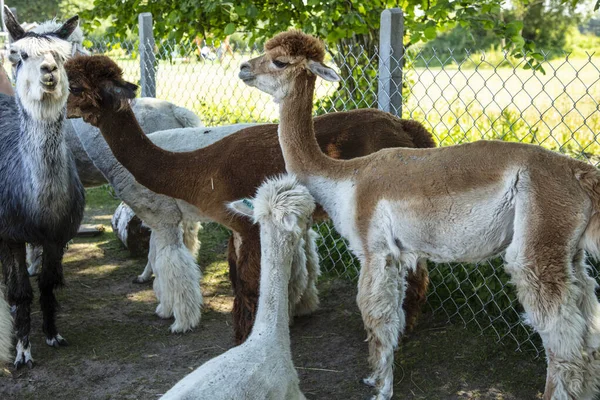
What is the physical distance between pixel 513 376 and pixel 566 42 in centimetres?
2772

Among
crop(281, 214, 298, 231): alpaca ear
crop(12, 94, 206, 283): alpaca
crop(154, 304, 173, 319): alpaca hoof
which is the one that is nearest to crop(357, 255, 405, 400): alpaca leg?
crop(281, 214, 298, 231): alpaca ear

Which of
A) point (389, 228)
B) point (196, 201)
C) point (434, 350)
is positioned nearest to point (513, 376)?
point (434, 350)

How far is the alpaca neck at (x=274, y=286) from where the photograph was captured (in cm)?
273

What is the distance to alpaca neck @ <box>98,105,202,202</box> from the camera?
4008 mm

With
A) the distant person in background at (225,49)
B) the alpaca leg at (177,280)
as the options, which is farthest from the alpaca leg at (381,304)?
the distant person in background at (225,49)

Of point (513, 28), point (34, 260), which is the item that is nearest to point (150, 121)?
point (34, 260)

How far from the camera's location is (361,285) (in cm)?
314

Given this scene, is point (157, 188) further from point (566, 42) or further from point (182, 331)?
point (566, 42)

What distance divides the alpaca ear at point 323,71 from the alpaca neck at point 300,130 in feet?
0.24

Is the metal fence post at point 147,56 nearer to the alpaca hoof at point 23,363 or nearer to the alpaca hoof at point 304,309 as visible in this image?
the alpaca hoof at point 304,309

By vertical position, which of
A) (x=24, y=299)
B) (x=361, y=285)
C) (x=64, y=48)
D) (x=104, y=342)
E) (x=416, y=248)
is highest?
(x=64, y=48)

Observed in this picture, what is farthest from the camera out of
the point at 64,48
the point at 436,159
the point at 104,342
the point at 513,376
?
the point at 104,342

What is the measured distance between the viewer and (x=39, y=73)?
11.8ft

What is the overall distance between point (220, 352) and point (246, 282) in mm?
541
